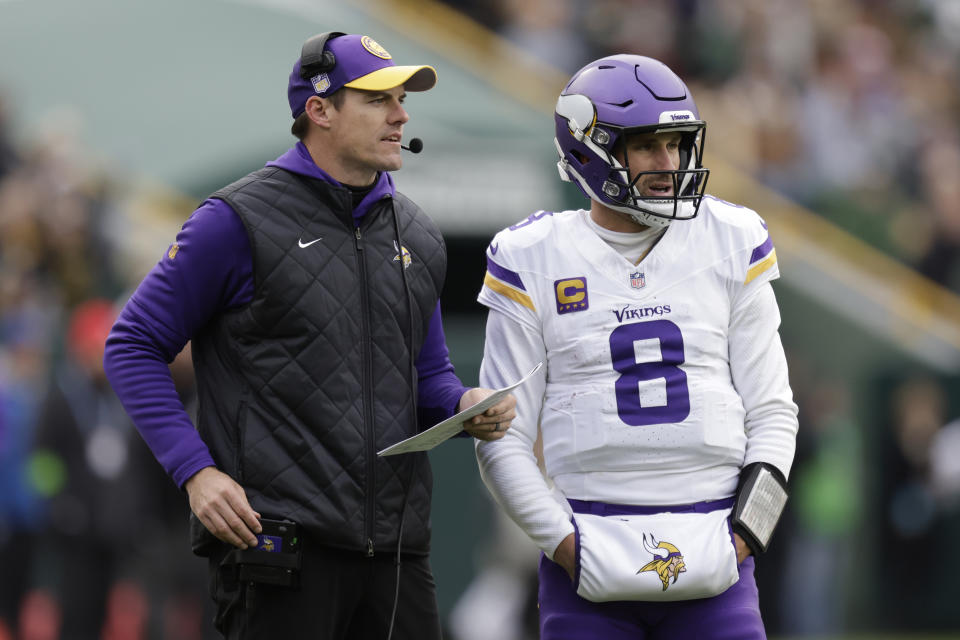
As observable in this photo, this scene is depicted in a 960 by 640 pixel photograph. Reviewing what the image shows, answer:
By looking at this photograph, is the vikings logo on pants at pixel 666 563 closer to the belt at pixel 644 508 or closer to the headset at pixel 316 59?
the belt at pixel 644 508

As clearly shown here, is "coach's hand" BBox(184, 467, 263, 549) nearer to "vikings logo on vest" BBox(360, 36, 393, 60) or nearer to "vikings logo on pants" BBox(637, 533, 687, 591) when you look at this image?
"vikings logo on pants" BBox(637, 533, 687, 591)

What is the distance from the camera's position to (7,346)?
8.94 m

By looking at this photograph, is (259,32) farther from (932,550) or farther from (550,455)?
(550,455)

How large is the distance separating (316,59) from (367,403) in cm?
89

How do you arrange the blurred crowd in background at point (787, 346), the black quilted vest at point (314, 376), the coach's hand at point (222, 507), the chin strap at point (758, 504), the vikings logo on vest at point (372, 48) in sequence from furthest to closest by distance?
1. the blurred crowd in background at point (787, 346)
2. the vikings logo on vest at point (372, 48)
3. the chin strap at point (758, 504)
4. the black quilted vest at point (314, 376)
5. the coach's hand at point (222, 507)

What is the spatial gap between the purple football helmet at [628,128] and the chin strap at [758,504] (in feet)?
2.21

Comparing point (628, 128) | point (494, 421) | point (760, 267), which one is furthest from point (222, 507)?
point (760, 267)

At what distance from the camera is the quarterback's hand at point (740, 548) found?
3.57m

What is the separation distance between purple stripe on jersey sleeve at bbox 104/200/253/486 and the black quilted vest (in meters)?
0.05

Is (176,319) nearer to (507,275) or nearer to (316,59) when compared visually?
(316,59)

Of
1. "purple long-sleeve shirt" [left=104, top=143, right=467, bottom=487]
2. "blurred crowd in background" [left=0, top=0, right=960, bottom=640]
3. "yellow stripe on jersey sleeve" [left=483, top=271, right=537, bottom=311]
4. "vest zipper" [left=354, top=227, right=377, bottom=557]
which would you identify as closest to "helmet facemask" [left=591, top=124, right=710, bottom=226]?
"yellow stripe on jersey sleeve" [left=483, top=271, right=537, bottom=311]

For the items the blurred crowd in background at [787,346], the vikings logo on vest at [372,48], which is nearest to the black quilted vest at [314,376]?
the vikings logo on vest at [372,48]

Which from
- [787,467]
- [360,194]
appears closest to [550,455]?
[787,467]

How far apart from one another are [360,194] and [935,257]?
31.3 feet
